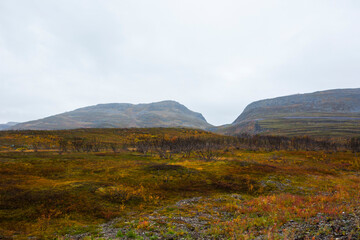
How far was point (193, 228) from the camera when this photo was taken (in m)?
15.9

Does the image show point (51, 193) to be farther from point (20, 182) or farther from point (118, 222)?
point (118, 222)

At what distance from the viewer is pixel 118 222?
58.0 ft

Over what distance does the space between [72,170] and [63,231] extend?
2778 cm

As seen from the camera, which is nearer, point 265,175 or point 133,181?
point 133,181

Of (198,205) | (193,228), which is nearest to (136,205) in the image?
(198,205)

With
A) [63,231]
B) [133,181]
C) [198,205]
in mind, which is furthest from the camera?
[133,181]

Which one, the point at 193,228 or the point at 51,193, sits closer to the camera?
the point at 193,228

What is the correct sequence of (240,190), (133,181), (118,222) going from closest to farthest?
(118,222)
(240,190)
(133,181)

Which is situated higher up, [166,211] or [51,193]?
[51,193]

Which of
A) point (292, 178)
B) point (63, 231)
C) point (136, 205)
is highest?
point (63, 231)

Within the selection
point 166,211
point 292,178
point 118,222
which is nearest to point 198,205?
point 166,211

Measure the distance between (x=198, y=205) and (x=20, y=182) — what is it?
28.9 meters

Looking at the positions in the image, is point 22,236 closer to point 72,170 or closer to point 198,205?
point 198,205

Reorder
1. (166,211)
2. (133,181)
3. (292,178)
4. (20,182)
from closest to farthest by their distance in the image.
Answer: (166,211) < (20,182) < (133,181) < (292,178)
